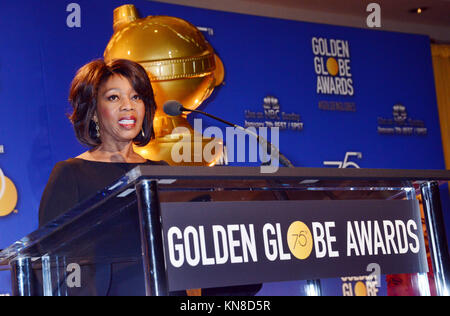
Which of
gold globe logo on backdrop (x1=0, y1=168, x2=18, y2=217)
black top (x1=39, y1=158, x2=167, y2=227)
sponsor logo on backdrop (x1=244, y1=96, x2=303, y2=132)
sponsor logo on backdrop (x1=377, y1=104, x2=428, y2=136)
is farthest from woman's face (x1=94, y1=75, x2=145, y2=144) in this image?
sponsor logo on backdrop (x1=377, y1=104, x2=428, y2=136)

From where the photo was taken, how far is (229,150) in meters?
3.84

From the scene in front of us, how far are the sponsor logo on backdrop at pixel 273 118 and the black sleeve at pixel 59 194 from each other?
2.23 meters

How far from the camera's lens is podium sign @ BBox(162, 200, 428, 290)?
0.93 m

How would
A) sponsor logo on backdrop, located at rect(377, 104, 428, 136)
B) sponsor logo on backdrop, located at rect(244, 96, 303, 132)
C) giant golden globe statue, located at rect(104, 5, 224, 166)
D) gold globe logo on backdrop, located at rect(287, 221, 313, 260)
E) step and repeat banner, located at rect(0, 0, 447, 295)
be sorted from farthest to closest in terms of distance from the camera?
sponsor logo on backdrop, located at rect(377, 104, 428, 136) < sponsor logo on backdrop, located at rect(244, 96, 303, 132) < step and repeat banner, located at rect(0, 0, 447, 295) < giant golden globe statue, located at rect(104, 5, 224, 166) < gold globe logo on backdrop, located at rect(287, 221, 313, 260)

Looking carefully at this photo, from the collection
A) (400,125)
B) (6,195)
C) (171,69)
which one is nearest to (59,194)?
(171,69)

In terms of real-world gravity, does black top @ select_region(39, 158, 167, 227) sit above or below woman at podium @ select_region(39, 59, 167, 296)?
below

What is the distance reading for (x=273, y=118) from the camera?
4105 millimetres

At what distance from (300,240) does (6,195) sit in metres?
2.41

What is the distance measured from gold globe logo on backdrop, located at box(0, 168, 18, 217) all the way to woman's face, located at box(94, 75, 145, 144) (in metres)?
1.28

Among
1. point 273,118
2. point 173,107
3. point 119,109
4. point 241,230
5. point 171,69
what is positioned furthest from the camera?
point 273,118

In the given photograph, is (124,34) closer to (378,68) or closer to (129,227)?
(129,227)

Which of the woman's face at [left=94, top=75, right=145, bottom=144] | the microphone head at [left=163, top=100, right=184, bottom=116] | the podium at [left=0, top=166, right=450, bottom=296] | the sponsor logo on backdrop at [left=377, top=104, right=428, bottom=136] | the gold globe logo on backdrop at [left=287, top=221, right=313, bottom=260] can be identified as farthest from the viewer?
the sponsor logo on backdrop at [left=377, top=104, right=428, bottom=136]

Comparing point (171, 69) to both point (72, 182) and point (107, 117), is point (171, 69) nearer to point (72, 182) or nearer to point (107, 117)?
point (107, 117)

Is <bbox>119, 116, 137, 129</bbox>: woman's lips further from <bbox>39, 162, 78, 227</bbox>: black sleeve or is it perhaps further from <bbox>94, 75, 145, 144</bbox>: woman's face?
<bbox>39, 162, 78, 227</bbox>: black sleeve
